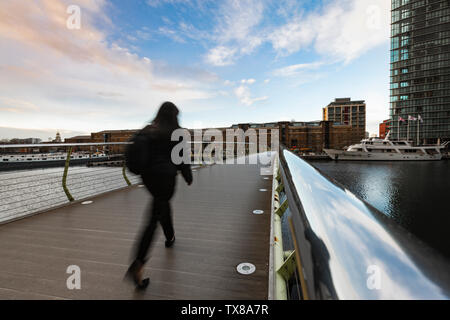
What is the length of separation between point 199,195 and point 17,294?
2963 millimetres

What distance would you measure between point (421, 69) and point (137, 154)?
295 feet

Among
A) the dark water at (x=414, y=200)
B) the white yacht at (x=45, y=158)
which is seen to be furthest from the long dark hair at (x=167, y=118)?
the dark water at (x=414, y=200)

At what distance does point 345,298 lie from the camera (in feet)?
1.09

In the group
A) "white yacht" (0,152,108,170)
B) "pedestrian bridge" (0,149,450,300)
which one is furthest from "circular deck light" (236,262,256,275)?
"white yacht" (0,152,108,170)

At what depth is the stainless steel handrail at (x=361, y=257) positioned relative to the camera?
336 mm

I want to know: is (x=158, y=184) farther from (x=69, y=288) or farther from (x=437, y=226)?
(x=437, y=226)

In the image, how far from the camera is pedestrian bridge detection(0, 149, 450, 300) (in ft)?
1.25

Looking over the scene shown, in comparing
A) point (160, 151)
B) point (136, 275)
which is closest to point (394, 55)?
point (160, 151)

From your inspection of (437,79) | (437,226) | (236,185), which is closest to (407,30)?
(437,79)

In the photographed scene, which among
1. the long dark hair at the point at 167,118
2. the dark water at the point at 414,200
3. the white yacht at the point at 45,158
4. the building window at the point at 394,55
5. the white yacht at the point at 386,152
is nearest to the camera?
the long dark hair at the point at 167,118

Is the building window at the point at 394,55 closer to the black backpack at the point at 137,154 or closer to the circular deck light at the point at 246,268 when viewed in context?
the circular deck light at the point at 246,268

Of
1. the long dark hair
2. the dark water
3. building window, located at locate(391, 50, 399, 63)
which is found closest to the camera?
the long dark hair

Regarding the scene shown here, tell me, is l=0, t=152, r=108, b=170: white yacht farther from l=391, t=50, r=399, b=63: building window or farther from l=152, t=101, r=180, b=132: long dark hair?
l=391, t=50, r=399, b=63: building window

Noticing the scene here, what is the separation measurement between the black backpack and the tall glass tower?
79084 millimetres
